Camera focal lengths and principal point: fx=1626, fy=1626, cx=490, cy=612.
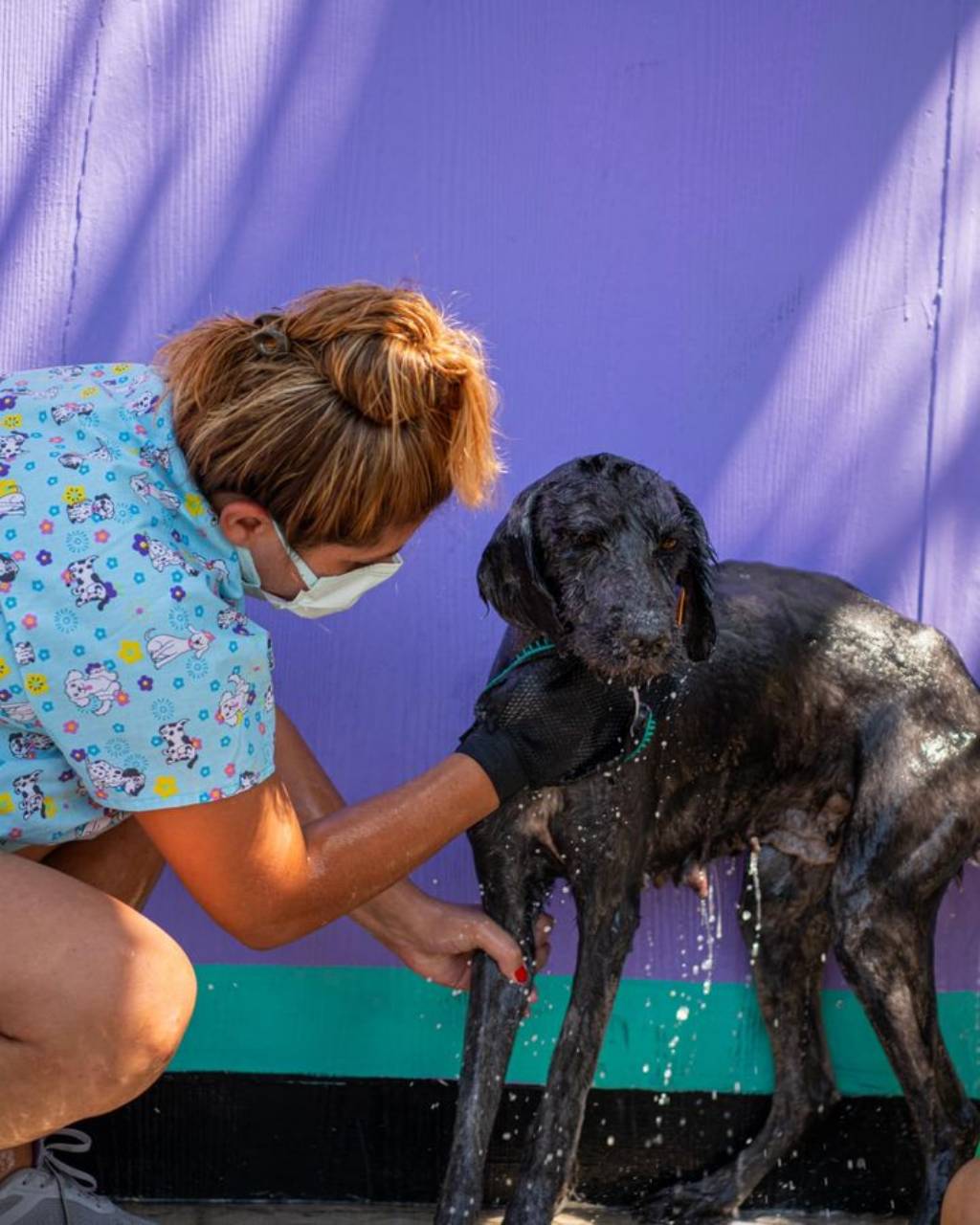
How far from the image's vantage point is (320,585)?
262 centimetres

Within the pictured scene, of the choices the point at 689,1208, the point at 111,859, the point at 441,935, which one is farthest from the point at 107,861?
the point at 689,1208

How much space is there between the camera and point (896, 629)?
337cm

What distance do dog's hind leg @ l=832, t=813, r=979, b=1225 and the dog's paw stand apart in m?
0.47

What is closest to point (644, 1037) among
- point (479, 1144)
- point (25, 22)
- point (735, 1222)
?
point (735, 1222)

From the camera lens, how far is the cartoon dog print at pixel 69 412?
8.07 ft

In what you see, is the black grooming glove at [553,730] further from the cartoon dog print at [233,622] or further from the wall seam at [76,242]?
the wall seam at [76,242]

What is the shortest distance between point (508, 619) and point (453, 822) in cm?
42

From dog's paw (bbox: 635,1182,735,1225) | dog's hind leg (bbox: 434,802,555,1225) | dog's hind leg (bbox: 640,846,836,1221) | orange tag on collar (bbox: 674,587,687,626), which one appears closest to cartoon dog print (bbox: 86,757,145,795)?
dog's hind leg (bbox: 434,802,555,1225)

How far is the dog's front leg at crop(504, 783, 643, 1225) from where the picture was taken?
2990 mm

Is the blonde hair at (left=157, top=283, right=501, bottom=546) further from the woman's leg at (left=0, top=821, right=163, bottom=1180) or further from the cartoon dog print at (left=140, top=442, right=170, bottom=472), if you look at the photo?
the woman's leg at (left=0, top=821, right=163, bottom=1180)

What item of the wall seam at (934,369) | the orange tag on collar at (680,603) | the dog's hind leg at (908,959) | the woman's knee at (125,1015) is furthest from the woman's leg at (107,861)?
the wall seam at (934,369)

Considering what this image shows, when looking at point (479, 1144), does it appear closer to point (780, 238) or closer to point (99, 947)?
point (99, 947)

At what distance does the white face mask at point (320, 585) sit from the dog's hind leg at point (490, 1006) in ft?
1.97

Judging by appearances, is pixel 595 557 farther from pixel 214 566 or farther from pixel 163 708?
pixel 163 708
